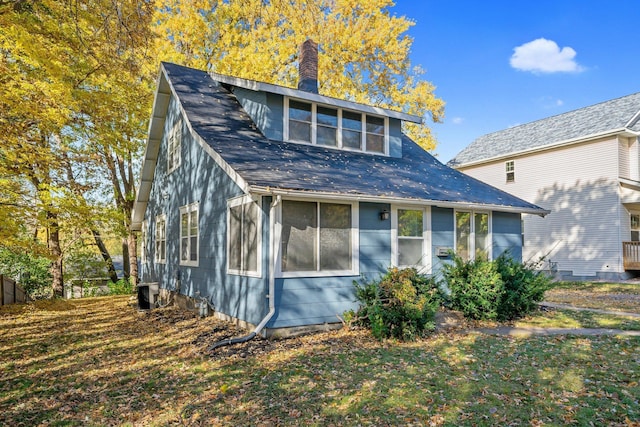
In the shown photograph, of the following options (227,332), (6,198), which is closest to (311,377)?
(227,332)

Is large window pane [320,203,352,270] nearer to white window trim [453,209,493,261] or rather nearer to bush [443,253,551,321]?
bush [443,253,551,321]

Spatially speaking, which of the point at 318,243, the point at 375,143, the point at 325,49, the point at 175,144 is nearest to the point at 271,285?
the point at 318,243

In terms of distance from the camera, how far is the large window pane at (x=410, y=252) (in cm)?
904

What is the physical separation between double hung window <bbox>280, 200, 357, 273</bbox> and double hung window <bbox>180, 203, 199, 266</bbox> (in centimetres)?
383

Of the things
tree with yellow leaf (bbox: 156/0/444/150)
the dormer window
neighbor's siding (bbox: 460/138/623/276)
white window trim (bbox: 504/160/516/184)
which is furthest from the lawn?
white window trim (bbox: 504/160/516/184)

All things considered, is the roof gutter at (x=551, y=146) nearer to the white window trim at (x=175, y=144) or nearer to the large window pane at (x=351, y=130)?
the large window pane at (x=351, y=130)

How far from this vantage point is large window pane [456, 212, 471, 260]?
998cm

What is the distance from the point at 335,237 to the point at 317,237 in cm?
43

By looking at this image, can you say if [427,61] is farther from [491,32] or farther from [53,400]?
[53,400]

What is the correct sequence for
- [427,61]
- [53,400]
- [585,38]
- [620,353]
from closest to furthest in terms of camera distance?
[53,400] → [620,353] → [585,38] → [427,61]

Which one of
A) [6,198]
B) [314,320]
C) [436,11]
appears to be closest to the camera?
[314,320]

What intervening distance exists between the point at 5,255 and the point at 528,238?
24041 millimetres

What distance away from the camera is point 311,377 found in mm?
5441

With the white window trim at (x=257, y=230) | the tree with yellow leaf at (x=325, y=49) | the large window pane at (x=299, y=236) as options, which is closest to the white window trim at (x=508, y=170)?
the tree with yellow leaf at (x=325, y=49)
